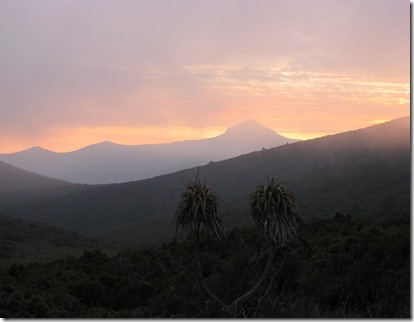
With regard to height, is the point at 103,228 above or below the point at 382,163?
below

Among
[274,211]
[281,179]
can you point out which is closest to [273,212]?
[274,211]

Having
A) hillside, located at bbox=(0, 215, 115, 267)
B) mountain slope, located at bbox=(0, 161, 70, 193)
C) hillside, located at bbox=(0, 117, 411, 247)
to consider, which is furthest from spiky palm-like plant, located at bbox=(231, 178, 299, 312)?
mountain slope, located at bbox=(0, 161, 70, 193)

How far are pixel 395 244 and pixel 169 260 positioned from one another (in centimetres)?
1348

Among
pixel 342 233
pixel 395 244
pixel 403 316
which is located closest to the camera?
pixel 403 316

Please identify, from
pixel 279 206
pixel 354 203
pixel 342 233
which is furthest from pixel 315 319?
pixel 354 203

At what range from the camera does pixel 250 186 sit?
7131cm

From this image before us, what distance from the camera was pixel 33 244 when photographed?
131ft

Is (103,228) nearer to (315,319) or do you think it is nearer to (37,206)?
(37,206)

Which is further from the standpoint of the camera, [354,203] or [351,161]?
[351,161]

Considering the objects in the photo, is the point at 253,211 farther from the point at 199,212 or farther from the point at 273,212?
the point at 199,212

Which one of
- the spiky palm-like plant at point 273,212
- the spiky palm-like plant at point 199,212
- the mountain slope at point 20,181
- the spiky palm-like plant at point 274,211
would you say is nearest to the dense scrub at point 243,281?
the spiky palm-like plant at point 273,212

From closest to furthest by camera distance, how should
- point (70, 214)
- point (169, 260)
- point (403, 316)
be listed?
point (403, 316) < point (169, 260) < point (70, 214)

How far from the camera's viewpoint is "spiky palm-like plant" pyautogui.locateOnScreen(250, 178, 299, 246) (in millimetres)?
10414

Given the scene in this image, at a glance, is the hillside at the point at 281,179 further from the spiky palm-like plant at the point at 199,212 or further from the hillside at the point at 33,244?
the spiky palm-like plant at the point at 199,212
